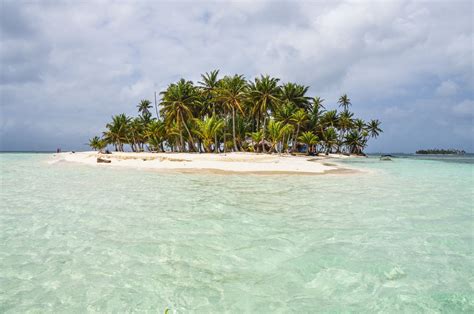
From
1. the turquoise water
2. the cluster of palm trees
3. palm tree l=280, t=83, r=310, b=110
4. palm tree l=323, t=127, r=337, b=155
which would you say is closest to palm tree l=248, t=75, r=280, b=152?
the cluster of palm trees

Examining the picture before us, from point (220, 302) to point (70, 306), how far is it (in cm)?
185

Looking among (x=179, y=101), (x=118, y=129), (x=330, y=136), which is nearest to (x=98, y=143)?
(x=118, y=129)

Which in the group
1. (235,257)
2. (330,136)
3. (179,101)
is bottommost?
(235,257)

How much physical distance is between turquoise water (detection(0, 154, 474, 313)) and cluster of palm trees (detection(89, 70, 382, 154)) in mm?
34434

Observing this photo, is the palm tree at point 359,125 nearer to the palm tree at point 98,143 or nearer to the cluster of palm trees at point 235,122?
the cluster of palm trees at point 235,122

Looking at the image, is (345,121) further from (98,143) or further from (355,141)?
(98,143)

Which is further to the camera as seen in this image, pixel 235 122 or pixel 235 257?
pixel 235 122

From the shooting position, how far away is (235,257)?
5.17 m

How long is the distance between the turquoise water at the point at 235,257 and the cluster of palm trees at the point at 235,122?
113 feet

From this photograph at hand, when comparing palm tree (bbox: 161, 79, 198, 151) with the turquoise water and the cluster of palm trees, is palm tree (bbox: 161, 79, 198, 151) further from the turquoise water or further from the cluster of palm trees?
the turquoise water

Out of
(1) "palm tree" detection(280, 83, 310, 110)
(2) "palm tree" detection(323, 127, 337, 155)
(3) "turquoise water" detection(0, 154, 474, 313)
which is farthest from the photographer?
(2) "palm tree" detection(323, 127, 337, 155)

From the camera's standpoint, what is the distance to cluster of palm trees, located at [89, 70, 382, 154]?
47.5 metres

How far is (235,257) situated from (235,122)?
5216 cm

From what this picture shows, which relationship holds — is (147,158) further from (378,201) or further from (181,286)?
(181,286)
